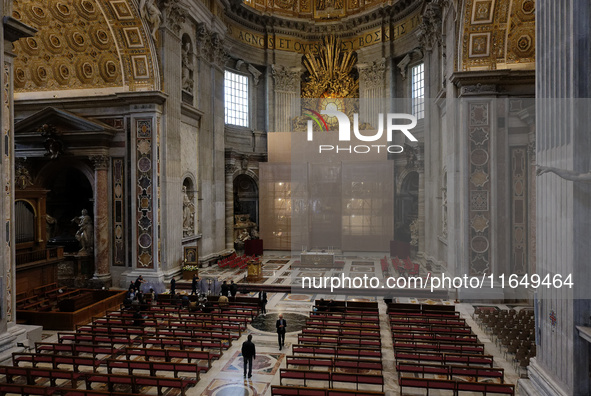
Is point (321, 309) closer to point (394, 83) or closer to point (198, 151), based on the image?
point (198, 151)

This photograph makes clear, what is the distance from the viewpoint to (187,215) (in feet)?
67.6

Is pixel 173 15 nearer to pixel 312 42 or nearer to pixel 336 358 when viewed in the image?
pixel 312 42

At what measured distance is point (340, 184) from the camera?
79.5 ft

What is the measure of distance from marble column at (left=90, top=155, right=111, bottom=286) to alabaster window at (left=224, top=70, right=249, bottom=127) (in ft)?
33.1

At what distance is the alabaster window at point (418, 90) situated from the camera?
969 inches

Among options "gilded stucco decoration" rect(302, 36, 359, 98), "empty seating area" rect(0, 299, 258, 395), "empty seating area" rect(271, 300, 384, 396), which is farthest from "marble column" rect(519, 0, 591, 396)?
"gilded stucco decoration" rect(302, 36, 359, 98)

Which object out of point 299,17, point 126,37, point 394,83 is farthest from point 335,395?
point 299,17

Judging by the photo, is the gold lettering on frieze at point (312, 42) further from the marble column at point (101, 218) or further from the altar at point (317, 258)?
the altar at point (317, 258)

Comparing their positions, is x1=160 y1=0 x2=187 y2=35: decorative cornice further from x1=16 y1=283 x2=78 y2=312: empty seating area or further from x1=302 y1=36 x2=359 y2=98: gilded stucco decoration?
x1=302 y1=36 x2=359 y2=98: gilded stucco decoration

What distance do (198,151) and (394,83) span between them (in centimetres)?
1320

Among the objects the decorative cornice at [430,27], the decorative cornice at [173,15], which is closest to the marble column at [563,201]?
the decorative cornice at [430,27]

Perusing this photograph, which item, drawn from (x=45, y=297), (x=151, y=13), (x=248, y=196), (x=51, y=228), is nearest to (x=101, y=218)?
(x=51, y=228)

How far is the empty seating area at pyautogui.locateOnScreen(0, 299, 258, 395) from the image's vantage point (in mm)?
8148

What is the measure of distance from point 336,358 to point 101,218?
13170 millimetres
